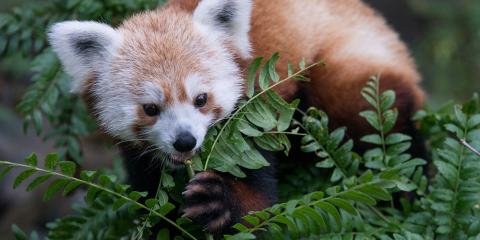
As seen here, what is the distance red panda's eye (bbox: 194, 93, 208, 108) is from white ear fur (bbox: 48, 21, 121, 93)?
0.52 metres

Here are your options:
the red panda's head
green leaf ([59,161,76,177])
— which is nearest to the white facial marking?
the red panda's head

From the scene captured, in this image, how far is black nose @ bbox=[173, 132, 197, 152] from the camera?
117 inches

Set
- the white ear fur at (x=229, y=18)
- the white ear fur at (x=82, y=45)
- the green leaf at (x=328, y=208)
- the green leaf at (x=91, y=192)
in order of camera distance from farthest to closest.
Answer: the white ear fur at (x=229, y=18), the white ear fur at (x=82, y=45), the green leaf at (x=91, y=192), the green leaf at (x=328, y=208)

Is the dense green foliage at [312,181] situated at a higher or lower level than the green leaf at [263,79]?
lower

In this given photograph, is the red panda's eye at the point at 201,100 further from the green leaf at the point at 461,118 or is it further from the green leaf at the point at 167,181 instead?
the green leaf at the point at 461,118

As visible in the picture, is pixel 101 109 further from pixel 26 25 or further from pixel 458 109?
pixel 458 109

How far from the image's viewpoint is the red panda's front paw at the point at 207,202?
9.96 feet

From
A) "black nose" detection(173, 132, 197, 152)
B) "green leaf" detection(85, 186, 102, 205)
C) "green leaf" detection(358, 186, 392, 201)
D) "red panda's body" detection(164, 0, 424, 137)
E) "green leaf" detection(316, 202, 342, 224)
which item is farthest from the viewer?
"red panda's body" detection(164, 0, 424, 137)

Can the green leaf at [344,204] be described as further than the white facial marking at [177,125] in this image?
No

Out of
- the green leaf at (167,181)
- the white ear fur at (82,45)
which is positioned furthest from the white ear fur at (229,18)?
the green leaf at (167,181)

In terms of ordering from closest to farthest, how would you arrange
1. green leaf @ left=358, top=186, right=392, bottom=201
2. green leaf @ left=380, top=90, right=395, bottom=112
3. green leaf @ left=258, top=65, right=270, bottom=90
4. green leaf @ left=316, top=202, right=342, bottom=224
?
green leaf @ left=358, top=186, right=392, bottom=201
green leaf @ left=316, top=202, right=342, bottom=224
green leaf @ left=258, top=65, right=270, bottom=90
green leaf @ left=380, top=90, right=395, bottom=112

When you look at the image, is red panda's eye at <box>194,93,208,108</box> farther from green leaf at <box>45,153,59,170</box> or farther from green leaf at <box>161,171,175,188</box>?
green leaf at <box>45,153,59,170</box>

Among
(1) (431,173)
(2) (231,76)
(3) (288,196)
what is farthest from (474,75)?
(2) (231,76)

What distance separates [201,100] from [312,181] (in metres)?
1.10
